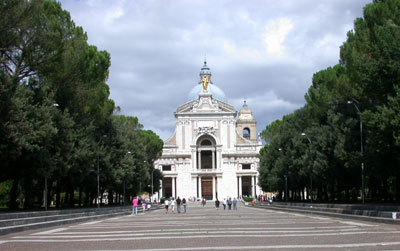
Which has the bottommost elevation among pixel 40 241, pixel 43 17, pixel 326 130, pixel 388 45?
pixel 40 241

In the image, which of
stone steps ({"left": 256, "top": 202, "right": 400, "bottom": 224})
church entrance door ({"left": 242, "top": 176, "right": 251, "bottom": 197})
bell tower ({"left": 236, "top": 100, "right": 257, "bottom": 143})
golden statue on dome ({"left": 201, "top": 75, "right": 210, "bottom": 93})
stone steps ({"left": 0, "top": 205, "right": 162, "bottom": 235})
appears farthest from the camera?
bell tower ({"left": 236, "top": 100, "right": 257, "bottom": 143})

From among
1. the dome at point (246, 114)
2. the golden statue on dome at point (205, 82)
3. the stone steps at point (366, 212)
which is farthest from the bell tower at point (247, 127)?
the stone steps at point (366, 212)

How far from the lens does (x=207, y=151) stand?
397ft

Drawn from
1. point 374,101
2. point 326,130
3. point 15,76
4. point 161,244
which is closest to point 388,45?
point 374,101

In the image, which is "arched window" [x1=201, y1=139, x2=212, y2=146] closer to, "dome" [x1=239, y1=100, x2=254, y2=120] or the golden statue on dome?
the golden statue on dome

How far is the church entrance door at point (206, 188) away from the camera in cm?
11869

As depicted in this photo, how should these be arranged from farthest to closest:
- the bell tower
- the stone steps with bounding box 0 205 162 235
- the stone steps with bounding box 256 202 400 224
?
the bell tower
the stone steps with bounding box 256 202 400 224
the stone steps with bounding box 0 205 162 235

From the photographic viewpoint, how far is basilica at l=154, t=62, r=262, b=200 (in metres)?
117

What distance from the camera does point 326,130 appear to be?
47688 mm

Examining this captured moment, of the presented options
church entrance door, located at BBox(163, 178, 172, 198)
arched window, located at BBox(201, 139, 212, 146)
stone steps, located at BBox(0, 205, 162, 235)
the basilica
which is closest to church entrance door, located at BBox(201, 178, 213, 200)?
the basilica

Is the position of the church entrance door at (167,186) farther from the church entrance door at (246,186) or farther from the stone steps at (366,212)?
the stone steps at (366,212)

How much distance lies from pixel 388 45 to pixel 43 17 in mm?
22066

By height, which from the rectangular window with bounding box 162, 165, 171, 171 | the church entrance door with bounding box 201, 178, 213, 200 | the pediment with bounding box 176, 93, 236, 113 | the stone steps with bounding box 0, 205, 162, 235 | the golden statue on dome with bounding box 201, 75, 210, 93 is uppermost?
the golden statue on dome with bounding box 201, 75, 210, 93

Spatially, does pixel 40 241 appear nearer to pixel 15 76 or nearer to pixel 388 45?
pixel 15 76
